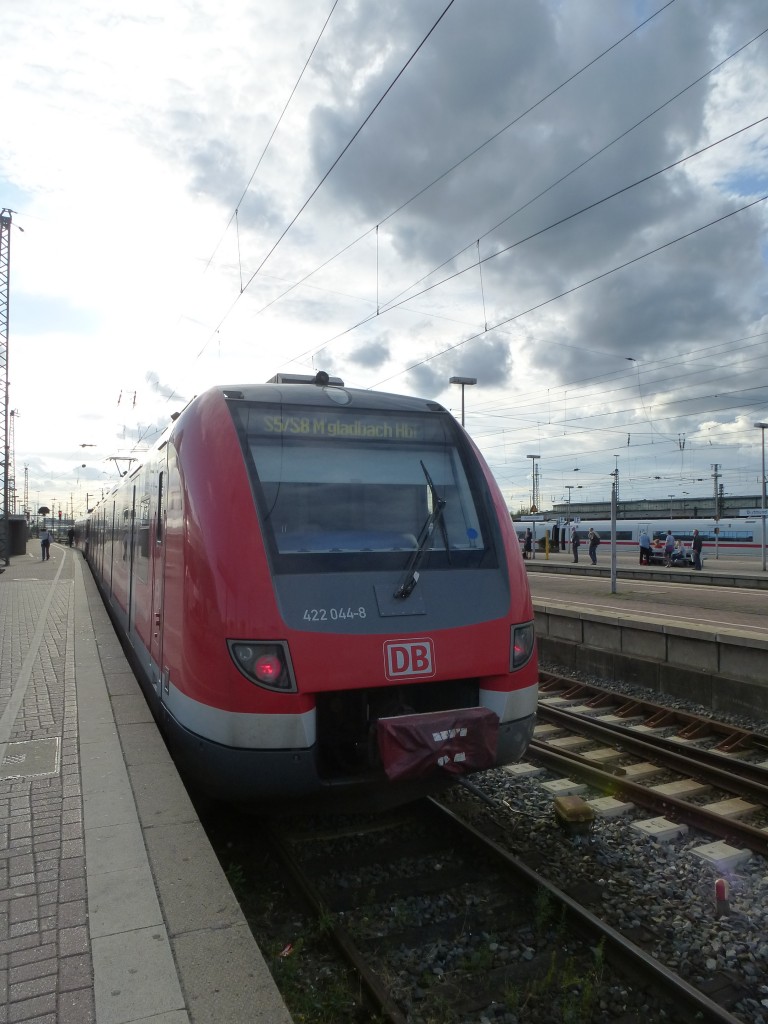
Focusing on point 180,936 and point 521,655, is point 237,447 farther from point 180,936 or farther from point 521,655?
point 180,936

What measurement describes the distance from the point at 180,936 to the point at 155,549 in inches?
129

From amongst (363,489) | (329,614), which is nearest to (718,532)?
(363,489)

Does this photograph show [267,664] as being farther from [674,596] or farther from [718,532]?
[718,532]

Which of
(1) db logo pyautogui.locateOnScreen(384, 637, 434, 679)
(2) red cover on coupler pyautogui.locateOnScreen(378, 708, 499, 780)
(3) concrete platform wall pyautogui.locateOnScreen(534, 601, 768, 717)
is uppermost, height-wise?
(1) db logo pyautogui.locateOnScreen(384, 637, 434, 679)

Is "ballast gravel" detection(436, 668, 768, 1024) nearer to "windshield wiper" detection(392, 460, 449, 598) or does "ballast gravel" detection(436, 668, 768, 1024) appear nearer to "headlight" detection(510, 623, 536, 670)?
"headlight" detection(510, 623, 536, 670)

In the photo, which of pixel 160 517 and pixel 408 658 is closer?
pixel 408 658

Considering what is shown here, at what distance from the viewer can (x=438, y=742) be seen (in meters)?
4.07

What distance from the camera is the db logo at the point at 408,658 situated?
4129 millimetres

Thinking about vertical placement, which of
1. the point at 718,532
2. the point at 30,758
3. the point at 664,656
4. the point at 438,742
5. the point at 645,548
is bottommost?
the point at 664,656

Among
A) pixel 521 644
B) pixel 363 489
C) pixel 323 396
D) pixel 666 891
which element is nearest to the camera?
pixel 666 891

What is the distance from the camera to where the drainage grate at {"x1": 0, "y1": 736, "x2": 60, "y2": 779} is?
16.5 feet

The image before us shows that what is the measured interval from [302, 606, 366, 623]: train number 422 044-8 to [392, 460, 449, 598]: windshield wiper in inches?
10.2

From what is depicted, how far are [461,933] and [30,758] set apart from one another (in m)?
3.11

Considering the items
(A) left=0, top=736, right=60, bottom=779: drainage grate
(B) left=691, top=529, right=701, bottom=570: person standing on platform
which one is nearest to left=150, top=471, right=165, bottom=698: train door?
(A) left=0, top=736, right=60, bottom=779: drainage grate
